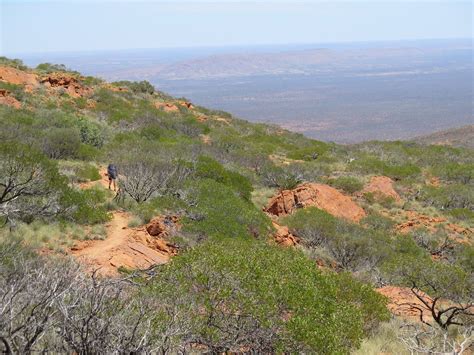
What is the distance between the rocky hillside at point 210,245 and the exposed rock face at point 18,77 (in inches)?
9.3

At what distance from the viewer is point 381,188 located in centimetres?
2636

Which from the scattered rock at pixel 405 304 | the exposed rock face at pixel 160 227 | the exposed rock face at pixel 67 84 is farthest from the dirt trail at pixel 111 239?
the exposed rock face at pixel 67 84

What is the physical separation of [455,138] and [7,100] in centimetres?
6099

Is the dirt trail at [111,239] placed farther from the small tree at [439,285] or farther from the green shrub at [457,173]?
the green shrub at [457,173]

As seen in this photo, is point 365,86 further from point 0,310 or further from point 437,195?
point 0,310

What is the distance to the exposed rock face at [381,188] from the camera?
2586 centimetres

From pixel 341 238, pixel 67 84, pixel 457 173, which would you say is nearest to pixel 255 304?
pixel 341 238

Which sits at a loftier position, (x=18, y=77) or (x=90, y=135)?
(x=18, y=77)

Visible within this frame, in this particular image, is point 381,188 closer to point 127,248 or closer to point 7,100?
point 127,248

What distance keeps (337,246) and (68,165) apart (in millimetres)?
11083

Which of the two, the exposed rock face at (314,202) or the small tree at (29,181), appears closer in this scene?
the small tree at (29,181)

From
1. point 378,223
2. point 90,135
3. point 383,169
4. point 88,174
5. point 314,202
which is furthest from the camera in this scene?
point 383,169

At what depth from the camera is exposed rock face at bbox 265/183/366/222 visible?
20.9m

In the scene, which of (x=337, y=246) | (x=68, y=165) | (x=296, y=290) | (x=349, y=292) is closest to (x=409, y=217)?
(x=337, y=246)
